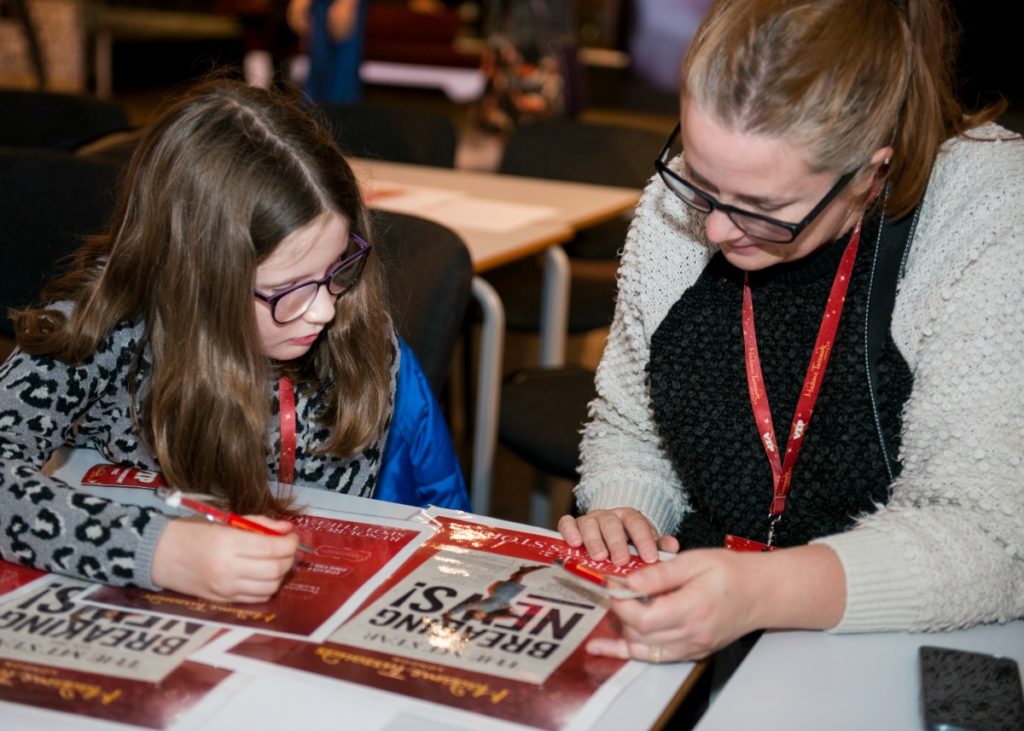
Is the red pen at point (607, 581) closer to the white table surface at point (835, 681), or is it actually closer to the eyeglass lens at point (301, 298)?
the white table surface at point (835, 681)

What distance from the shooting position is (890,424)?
4.04 feet

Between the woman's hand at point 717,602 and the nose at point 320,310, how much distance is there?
0.44m

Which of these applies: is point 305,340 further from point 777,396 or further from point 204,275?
point 777,396

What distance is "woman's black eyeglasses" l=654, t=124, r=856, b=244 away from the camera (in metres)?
1.09

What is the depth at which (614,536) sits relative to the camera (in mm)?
1164

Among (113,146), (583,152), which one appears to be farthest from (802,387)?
(583,152)

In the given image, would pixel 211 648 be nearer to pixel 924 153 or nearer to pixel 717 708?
pixel 717 708

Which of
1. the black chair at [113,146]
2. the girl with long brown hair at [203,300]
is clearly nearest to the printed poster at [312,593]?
the girl with long brown hair at [203,300]

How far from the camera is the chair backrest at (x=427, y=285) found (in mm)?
1733

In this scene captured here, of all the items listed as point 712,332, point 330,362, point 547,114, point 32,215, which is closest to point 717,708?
point 712,332

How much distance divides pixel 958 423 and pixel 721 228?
0.27m

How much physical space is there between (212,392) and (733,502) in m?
0.56

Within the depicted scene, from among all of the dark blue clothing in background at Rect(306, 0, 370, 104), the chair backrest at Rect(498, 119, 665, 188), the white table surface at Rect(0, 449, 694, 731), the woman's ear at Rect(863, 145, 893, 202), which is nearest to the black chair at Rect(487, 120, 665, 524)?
the chair backrest at Rect(498, 119, 665, 188)

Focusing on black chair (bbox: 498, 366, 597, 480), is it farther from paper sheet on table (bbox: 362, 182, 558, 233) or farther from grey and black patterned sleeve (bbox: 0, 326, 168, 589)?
grey and black patterned sleeve (bbox: 0, 326, 168, 589)
